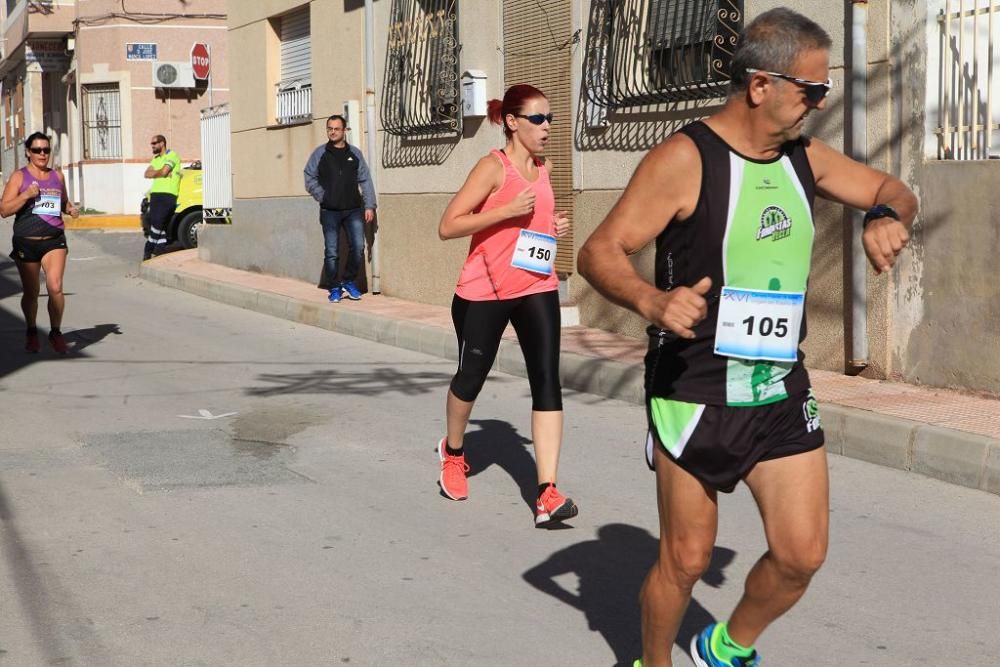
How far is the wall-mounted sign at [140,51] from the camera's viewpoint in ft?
116

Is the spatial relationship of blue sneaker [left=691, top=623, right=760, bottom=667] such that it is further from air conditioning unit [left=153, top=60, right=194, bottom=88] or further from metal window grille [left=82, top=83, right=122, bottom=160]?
metal window grille [left=82, top=83, right=122, bottom=160]

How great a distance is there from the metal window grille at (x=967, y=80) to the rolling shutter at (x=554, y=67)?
447cm

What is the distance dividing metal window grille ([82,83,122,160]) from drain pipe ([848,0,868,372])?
29.0m

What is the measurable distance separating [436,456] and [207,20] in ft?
98.1

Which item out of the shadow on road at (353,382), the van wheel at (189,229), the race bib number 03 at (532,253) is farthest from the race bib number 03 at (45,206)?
the van wheel at (189,229)

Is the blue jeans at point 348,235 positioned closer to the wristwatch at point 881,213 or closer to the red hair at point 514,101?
the red hair at point 514,101

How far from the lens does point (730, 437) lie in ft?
11.9

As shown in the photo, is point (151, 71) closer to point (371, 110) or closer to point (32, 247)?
point (371, 110)

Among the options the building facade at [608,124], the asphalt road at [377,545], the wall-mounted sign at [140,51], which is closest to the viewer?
the asphalt road at [377,545]

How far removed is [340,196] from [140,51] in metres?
21.4

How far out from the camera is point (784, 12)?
3.66m

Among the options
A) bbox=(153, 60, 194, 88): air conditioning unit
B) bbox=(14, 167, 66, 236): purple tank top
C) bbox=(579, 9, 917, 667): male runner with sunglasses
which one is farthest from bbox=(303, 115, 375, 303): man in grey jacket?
bbox=(153, 60, 194, 88): air conditioning unit

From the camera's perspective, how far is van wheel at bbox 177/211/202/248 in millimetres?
23672

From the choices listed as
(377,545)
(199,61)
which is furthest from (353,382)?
(199,61)
